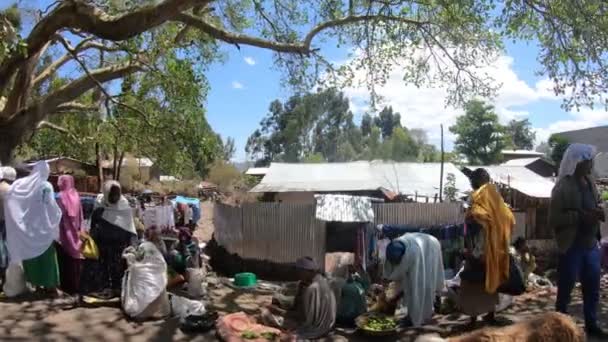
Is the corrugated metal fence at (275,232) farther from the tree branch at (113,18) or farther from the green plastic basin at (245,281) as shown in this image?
the tree branch at (113,18)

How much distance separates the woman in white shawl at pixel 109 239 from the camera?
7.36 metres

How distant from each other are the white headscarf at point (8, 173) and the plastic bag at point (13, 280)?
1079 millimetres

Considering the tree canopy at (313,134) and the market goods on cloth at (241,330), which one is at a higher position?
the tree canopy at (313,134)

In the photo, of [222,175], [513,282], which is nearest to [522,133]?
[222,175]

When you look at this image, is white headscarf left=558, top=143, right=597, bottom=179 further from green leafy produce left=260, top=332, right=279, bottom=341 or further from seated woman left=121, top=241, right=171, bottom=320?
seated woman left=121, top=241, right=171, bottom=320

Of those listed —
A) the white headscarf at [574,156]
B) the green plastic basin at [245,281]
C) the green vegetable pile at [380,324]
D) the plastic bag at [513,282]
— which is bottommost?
the green plastic basin at [245,281]

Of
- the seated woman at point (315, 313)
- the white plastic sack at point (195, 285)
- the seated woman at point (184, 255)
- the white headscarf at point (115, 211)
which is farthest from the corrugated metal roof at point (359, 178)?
the seated woman at point (315, 313)

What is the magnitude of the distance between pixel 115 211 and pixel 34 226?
96cm

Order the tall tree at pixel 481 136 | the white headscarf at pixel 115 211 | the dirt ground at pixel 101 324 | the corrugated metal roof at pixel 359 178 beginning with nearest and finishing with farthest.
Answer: the dirt ground at pixel 101 324
the white headscarf at pixel 115 211
the corrugated metal roof at pixel 359 178
the tall tree at pixel 481 136

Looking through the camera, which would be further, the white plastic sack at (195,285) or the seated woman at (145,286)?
the white plastic sack at (195,285)

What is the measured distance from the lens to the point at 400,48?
11.2 metres

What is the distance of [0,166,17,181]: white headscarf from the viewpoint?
713cm

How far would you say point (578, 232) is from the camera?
5539 mm

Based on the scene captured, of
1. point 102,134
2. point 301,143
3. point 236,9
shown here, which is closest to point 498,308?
point 236,9
